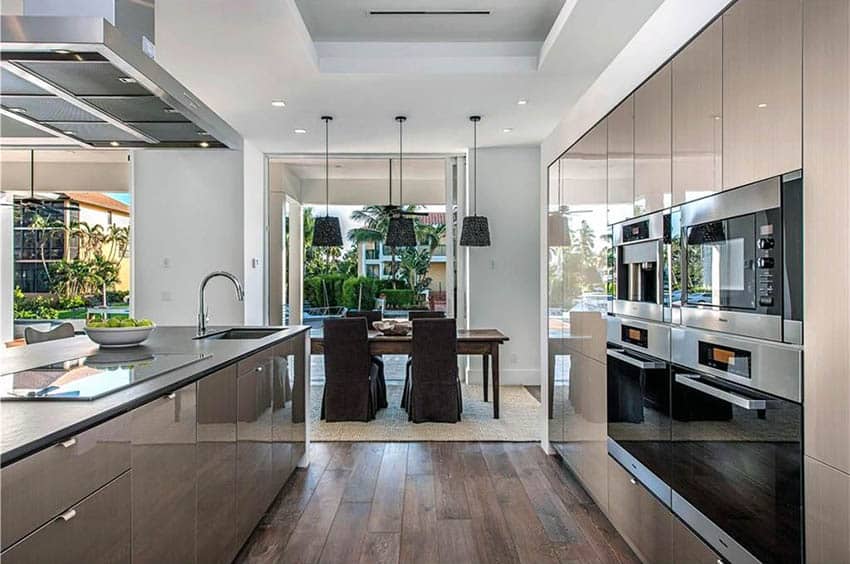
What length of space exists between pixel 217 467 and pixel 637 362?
5.64 ft

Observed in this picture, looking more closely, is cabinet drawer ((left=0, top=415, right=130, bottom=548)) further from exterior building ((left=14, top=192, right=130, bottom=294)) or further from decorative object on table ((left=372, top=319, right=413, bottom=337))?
exterior building ((left=14, top=192, right=130, bottom=294))

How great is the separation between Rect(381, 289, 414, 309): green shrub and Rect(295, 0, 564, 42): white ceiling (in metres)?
3.76

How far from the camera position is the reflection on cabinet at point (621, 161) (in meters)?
2.62

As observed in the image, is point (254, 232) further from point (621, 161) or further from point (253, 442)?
point (621, 161)

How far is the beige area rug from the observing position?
4758 mm

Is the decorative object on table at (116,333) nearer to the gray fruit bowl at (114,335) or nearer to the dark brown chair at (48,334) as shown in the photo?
the gray fruit bowl at (114,335)

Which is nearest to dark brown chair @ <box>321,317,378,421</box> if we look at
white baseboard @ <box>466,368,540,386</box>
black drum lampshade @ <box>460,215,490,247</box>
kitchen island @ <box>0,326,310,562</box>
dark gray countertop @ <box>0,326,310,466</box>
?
black drum lampshade @ <box>460,215,490,247</box>

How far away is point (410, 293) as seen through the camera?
7.66 m

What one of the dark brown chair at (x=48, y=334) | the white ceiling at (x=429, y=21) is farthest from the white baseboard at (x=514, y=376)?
the dark brown chair at (x=48, y=334)

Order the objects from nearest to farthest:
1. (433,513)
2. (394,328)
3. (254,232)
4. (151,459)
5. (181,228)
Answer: (151,459) < (433,513) < (394,328) < (181,228) < (254,232)

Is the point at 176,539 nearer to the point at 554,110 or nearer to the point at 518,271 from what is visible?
the point at 554,110

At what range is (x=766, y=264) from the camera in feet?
5.21

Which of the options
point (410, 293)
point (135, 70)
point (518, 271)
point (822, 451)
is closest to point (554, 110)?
point (518, 271)

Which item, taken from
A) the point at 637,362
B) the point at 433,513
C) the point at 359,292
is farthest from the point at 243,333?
the point at 359,292
